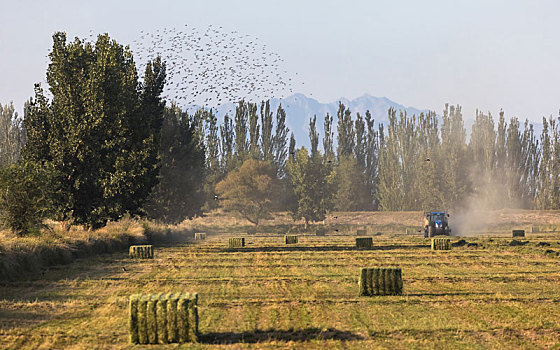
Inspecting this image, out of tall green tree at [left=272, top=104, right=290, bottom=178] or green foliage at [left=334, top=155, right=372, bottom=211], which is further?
tall green tree at [left=272, top=104, right=290, bottom=178]

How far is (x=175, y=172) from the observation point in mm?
86625

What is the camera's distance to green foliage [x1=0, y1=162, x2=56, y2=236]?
131ft

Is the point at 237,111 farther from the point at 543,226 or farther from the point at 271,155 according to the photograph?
the point at 543,226

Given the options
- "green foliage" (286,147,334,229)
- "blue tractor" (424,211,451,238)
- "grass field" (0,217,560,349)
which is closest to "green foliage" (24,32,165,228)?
"grass field" (0,217,560,349)

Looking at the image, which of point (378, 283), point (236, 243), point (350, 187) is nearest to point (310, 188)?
point (350, 187)

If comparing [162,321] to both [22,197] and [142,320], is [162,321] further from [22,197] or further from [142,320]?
[22,197]

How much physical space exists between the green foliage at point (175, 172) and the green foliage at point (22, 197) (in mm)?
40560

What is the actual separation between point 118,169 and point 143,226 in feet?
66.8

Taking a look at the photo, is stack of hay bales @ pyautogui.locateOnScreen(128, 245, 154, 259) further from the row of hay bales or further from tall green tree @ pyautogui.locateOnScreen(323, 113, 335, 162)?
tall green tree @ pyautogui.locateOnScreen(323, 113, 335, 162)

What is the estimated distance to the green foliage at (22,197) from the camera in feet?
131

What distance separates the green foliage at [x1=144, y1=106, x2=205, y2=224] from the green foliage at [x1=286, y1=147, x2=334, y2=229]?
99.6 ft

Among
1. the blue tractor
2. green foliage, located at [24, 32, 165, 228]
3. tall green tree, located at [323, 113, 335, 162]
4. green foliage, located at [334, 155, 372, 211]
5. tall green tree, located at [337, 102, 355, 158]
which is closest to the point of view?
green foliage, located at [24, 32, 165, 228]

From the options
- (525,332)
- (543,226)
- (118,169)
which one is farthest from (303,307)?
(543,226)

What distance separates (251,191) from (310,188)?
A: 9.72 metres
